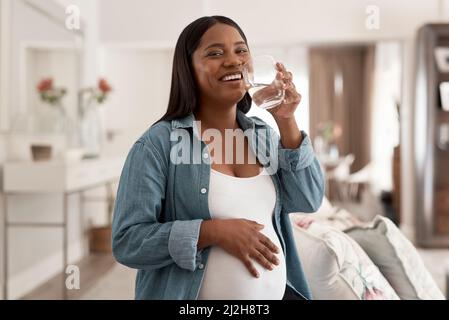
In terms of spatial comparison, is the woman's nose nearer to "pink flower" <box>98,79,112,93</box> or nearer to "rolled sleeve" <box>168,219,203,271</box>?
"rolled sleeve" <box>168,219,203,271</box>

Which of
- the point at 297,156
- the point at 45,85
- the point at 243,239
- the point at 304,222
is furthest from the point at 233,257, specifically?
the point at 45,85

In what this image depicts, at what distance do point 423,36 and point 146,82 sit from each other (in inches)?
128

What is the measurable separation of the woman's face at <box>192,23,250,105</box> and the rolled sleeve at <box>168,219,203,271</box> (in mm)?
147

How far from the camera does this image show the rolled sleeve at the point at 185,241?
0.60 m

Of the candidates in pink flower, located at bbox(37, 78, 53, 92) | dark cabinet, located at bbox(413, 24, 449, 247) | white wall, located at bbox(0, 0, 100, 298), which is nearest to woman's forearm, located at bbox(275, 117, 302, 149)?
white wall, located at bbox(0, 0, 100, 298)

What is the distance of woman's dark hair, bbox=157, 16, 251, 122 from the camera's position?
24.8 inches

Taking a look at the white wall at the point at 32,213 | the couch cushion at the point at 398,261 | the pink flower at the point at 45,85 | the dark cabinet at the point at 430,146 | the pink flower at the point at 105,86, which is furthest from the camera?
the dark cabinet at the point at 430,146

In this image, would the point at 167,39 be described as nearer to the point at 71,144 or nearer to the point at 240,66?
the point at 240,66

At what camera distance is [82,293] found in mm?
852

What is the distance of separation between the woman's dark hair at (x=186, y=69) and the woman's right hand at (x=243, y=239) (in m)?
0.14

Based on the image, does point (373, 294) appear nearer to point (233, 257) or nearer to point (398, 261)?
point (398, 261)

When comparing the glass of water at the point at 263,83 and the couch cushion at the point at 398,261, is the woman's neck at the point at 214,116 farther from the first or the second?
the couch cushion at the point at 398,261

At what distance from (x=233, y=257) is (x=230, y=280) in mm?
29

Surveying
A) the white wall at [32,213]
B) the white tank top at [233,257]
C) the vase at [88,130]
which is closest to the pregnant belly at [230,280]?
the white tank top at [233,257]
